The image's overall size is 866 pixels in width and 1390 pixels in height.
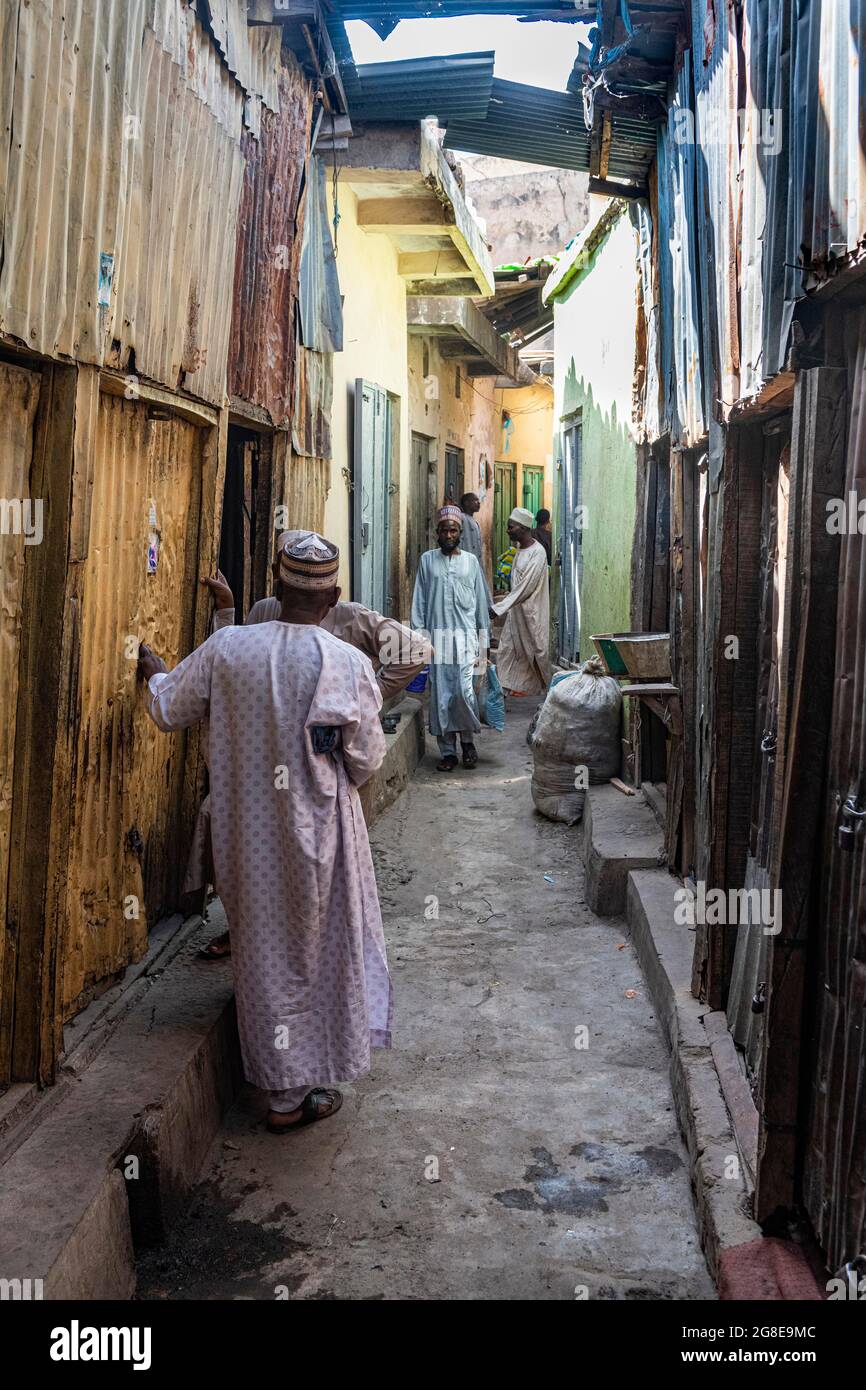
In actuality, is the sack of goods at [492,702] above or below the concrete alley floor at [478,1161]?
above

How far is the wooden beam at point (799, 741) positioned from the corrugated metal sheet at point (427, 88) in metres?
4.69

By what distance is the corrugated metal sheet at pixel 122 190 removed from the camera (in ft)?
A: 9.66

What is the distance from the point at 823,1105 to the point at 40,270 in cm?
274

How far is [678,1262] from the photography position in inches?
126

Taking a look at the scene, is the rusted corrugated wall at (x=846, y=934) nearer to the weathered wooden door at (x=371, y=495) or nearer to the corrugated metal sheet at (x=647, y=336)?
the corrugated metal sheet at (x=647, y=336)

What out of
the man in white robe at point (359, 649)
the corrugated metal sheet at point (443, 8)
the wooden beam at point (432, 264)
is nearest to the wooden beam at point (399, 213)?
the wooden beam at point (432, 264)

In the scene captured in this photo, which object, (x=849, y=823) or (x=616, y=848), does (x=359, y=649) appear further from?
(x=616, y=848)

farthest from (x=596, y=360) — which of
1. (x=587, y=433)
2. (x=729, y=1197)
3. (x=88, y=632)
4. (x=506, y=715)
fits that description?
(x=729, y=1197)

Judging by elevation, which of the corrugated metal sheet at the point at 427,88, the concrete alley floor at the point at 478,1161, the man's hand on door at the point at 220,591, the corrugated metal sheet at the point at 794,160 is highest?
the corrugated metal sheet at the point at 427,88

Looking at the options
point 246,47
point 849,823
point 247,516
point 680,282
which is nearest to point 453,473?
point 247,516

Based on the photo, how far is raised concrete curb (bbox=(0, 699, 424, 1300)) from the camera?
2688 millimetres

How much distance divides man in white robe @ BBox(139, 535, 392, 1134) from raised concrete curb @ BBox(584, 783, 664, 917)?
2492 millimetres
